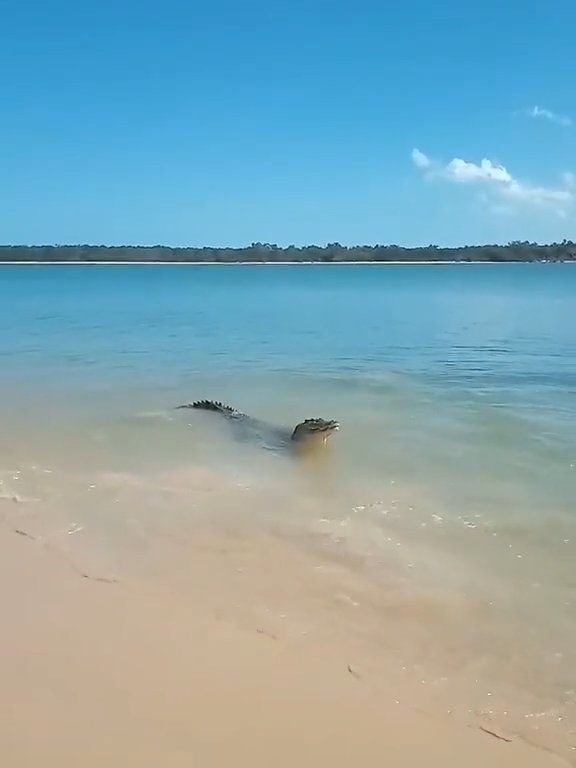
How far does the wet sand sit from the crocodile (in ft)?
16.8

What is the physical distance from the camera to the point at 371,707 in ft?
12.1

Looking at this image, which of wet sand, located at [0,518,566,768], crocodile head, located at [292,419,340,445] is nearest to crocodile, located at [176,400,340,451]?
crocodile head, located at [292,419,340,445]

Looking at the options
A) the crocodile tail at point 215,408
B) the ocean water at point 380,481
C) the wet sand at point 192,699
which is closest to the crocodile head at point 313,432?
the ocean water at point 380,481

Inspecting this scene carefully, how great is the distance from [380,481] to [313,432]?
2090mm

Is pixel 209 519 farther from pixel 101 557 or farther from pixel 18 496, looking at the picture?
pixel 18 496

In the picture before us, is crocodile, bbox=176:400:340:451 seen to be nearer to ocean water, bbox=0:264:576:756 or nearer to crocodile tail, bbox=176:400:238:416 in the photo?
crocodile tail, bbox=176:400:238:416

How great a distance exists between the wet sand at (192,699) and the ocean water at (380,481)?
473 millimetres

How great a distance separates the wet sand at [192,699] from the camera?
3.29 meters

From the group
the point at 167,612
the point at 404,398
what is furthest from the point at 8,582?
the point at 404,398

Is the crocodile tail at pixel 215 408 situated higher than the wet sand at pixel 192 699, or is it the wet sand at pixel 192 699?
the crocodile tail at pixel 215 408

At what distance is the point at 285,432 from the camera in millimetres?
10648

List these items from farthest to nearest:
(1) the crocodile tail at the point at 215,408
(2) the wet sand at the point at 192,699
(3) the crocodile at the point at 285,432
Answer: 1. (1) the crocodile tail at the point at 215,408
2. (3) the crocodile at the point at 285,432
3. (2) the wet sand at the point at 192,699

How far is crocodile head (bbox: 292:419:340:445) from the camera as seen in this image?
983 cm

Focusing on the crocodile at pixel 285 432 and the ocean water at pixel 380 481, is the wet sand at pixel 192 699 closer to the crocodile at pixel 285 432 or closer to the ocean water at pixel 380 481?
the ocean water at pixel 380 481
